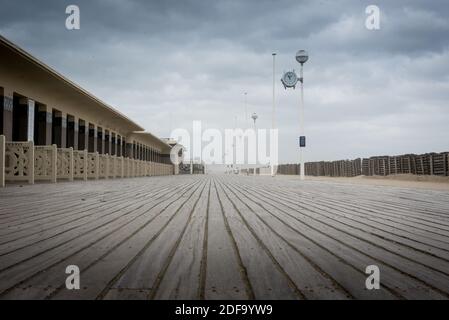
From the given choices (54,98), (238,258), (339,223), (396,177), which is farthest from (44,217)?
(396,177)

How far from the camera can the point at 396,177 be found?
25438mm

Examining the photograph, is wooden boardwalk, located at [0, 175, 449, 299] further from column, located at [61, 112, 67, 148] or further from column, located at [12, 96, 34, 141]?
column, located at [61, 112, 67, 148]

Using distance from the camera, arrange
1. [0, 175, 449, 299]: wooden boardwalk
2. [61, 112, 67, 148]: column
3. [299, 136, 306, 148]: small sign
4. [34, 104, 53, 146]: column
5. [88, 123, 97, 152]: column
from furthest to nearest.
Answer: [299, 136, 306, 148]: small sign
[88, 123, 97, 152]: column
[61, 112, 67, 148]: column
[34, 104, 53, 146]: column
[0, 175, 449, 299]: wooden boardwalk

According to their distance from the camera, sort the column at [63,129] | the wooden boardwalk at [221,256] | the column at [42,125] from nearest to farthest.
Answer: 1. the wooden boardwalk at [221,256]
2. the column at [42,125]
3. the column at [63,129]

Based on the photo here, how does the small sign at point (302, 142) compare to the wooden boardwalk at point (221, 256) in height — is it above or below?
above

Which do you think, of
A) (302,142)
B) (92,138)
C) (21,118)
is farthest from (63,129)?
(302,142)

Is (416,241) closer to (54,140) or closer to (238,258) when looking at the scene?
(238,258)

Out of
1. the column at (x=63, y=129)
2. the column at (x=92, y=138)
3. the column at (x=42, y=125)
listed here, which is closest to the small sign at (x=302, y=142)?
the column at (x=92, y=138)

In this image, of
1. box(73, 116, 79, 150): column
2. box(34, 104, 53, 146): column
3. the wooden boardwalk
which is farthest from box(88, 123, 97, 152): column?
the wooden boardwalk

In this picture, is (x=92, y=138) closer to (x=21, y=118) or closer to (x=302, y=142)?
(x=21, y=118)

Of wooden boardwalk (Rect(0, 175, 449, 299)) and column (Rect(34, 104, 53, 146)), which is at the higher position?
column (Rect(34, 104, 53, 146))

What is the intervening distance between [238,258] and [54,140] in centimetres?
1743

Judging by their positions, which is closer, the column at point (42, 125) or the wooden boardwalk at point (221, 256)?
the wooden boardwalk at point (221, 256)

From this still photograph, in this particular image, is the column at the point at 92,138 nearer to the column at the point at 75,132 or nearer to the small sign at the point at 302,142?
the column at the point at 75,132
